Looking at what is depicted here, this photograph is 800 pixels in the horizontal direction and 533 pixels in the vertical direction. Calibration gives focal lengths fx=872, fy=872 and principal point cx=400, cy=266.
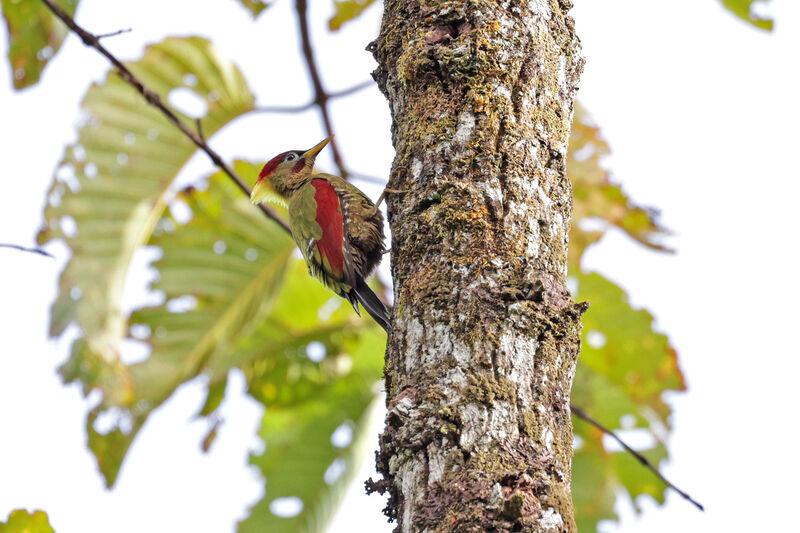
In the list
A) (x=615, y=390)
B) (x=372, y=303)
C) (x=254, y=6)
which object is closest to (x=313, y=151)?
(x=254, y=6)

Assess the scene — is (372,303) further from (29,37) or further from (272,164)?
(29,37)

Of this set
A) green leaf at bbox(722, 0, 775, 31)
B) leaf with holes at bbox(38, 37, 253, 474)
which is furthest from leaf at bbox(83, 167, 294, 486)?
green leaf at bbox(722, 0, 775, 31)

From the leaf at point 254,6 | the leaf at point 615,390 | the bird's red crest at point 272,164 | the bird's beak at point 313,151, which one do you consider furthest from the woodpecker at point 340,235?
the leaf at point 615,390

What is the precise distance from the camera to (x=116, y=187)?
5246mm

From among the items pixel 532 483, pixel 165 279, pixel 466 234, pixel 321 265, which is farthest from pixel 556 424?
pixel 165 279

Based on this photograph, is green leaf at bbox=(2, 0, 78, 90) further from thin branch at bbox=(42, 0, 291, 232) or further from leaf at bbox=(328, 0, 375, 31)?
leaf at bbox=(328, 0, 375, 31)

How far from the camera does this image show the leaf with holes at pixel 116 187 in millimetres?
4781

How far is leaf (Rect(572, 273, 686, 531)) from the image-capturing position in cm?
579

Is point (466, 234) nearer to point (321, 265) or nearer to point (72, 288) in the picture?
point (321, 265)

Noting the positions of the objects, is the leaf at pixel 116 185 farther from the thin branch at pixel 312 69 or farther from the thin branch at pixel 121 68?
the thin branch at pixel 121 68

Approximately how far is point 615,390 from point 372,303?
2962mm

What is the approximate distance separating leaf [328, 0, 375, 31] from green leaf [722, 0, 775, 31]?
2.29m

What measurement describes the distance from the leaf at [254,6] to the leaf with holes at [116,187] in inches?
17.3

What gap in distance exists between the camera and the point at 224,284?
19.2ft
